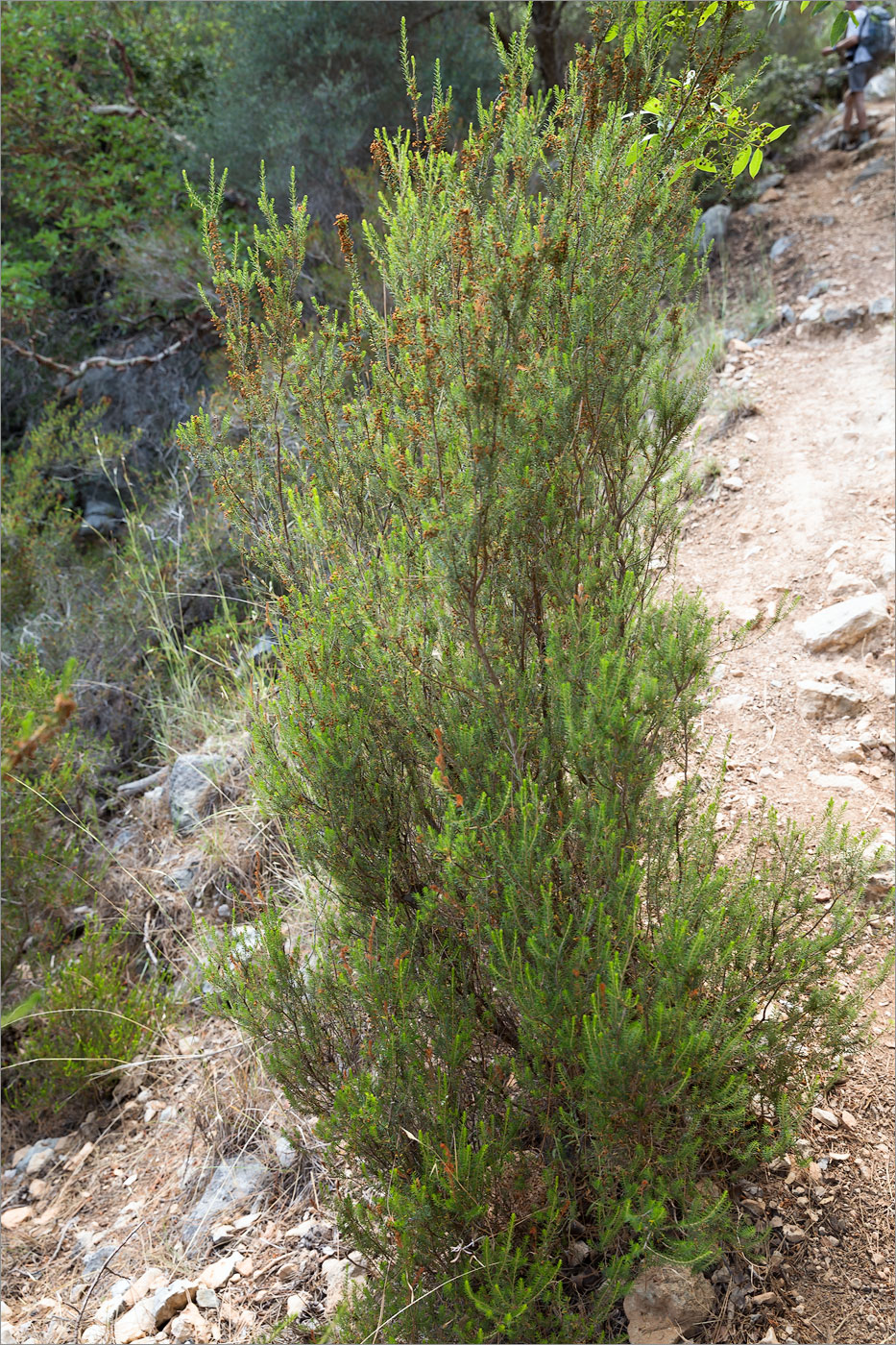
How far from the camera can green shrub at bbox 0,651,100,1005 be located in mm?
3639

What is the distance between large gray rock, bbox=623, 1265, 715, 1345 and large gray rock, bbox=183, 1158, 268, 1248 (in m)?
1.20

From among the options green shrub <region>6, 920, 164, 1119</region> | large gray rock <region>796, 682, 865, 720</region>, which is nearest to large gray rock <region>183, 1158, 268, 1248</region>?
green shrub <region>6, 920, 164, 1119</region>

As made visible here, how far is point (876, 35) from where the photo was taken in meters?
8.69

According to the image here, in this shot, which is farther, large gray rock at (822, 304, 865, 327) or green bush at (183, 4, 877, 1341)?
large gray rock at (822, 304, 865, 327)

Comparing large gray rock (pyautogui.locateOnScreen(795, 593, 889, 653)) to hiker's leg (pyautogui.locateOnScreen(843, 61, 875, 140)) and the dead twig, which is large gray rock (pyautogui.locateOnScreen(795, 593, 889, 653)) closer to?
the dead twig

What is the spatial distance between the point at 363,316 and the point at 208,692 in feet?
9.46

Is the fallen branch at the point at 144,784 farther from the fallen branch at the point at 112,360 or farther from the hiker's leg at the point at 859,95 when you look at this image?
the hiker's leg at the point at 859,95

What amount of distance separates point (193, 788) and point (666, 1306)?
2.90 metres

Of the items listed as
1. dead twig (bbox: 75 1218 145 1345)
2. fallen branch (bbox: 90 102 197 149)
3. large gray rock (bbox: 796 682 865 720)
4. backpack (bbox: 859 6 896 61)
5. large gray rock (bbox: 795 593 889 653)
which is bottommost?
dead twig (bbox: 75 1218 145 1345)

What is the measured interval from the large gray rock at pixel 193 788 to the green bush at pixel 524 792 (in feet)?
6.57

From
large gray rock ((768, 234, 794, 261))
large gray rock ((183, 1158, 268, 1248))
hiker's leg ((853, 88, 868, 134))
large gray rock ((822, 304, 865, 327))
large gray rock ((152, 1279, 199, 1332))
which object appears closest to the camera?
large gray rock ((152, 1279, 199, 1332))

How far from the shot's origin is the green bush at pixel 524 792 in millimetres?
1611

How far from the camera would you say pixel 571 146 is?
2049 mm

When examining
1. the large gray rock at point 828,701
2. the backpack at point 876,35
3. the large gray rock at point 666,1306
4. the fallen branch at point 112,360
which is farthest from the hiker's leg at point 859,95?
the large gray rock at point 666,1306
